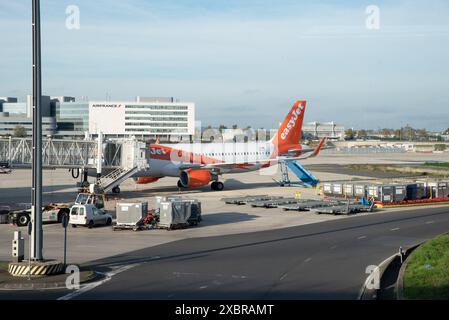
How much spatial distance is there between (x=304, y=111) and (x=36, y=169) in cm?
4768

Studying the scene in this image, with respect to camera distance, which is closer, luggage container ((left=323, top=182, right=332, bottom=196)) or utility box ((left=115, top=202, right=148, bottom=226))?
utility box ((left=115, top=202, right=148, bottom=226))

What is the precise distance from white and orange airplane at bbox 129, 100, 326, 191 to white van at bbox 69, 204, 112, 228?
56.5 feet

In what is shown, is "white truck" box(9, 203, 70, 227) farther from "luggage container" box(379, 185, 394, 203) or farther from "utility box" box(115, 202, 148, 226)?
"luggage container" box(379, 185, 394, 203)

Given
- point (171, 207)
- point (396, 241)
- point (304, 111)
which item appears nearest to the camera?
point (396, 241)

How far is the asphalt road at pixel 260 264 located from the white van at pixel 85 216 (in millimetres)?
7338

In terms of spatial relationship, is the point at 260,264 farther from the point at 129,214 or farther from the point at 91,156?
the point at 91,156

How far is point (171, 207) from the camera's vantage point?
34.7 m

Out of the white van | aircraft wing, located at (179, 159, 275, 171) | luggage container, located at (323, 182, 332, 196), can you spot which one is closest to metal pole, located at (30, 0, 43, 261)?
the white van

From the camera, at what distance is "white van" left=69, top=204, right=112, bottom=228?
115 feet

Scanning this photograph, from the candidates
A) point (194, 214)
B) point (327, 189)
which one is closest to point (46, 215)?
point (194, 214)

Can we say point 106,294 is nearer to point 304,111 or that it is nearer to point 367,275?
point 367,275

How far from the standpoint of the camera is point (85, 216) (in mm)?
34906

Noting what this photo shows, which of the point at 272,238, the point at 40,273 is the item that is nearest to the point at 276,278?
the point at 40,273

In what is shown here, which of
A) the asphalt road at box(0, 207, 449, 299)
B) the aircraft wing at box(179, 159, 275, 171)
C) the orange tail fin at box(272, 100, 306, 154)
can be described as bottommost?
the asphalt road at box(0, 207, 449, 299)
